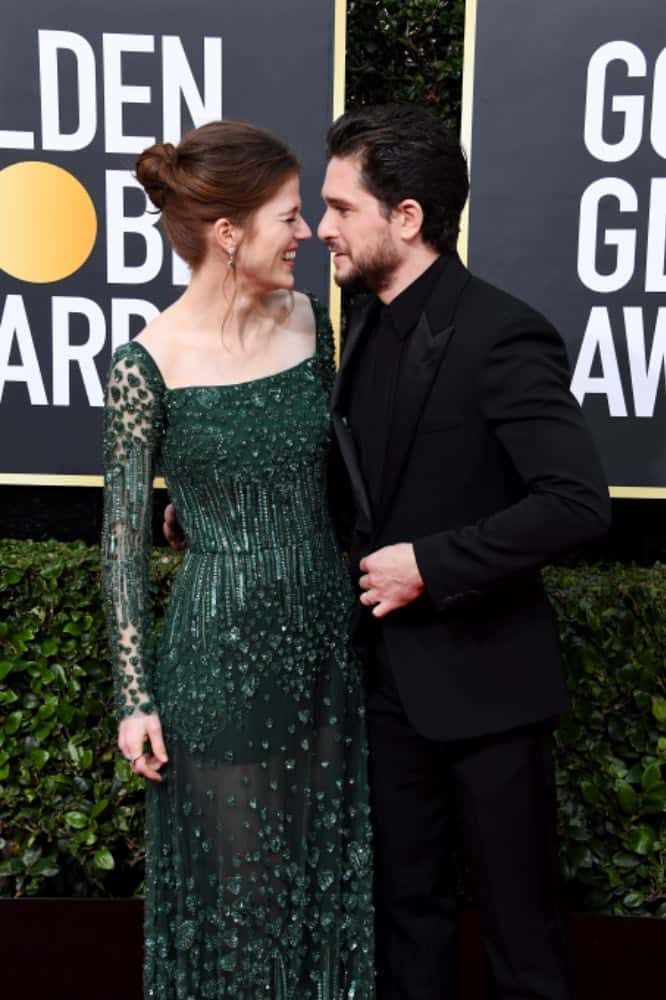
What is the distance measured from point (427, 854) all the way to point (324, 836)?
0.21 meters

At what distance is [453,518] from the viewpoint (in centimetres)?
171

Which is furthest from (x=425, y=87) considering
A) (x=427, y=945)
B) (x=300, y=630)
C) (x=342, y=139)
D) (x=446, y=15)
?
(x=427, y=945)

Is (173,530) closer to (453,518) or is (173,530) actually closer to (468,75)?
(453,518)

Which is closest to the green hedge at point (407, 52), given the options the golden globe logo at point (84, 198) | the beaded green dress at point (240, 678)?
the golden globe logo at point (84, 198)

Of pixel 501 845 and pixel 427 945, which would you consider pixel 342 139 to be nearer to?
pixel 501 845

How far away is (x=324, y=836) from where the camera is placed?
6.24 feet

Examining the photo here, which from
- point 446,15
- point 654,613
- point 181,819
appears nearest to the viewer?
point 181,819

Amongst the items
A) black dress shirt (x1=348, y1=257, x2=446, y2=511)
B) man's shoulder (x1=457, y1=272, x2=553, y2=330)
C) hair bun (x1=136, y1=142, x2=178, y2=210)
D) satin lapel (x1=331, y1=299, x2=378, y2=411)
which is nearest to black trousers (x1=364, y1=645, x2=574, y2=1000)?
black dress shirt (x1=348, y1=257, x2=446, y2=511)

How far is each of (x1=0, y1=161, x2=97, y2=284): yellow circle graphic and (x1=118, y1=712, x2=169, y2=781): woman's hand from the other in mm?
1436

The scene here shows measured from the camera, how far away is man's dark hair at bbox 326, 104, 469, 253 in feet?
5.57

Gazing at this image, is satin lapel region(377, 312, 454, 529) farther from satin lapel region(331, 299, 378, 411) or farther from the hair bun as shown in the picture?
the hair bun

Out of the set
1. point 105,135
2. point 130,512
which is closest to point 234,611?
point 130,512

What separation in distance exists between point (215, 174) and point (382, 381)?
477 mm

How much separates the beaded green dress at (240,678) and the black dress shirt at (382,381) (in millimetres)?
109
